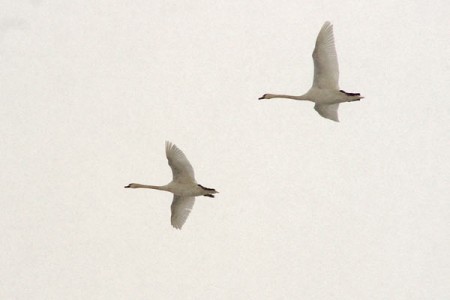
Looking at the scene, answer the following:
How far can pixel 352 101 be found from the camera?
45.5 m

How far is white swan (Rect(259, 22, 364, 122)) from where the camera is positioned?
143 feet

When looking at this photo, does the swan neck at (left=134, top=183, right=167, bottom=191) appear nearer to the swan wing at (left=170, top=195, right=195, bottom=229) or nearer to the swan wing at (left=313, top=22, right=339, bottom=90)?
the swan wing at (left=170, top=195, right=195, bottom=229)

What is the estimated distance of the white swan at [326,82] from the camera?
43625 mm

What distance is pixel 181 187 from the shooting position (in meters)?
46.5

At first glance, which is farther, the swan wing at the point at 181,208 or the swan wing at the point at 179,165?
the swan wing at the point at 181,208

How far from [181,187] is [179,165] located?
1305 mm

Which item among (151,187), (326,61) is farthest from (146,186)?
(326,61)

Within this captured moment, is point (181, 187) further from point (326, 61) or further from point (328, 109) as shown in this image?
point (326, 61)

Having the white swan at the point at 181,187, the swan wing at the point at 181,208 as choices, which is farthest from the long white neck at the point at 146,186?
the swan wing at the point at 181,208

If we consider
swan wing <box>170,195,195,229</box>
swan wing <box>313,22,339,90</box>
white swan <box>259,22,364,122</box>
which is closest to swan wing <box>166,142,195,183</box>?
swan wing <box>170,195,195,229</box>

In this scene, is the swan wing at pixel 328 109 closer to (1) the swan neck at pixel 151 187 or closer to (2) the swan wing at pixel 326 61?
(2) the swan wing at pixel 326 61

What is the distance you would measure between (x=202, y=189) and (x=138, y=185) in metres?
4.45

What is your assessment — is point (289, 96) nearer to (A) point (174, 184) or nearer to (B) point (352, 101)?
(B) point (352, 101)

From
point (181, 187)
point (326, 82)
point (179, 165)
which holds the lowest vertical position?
point (181, 187)
